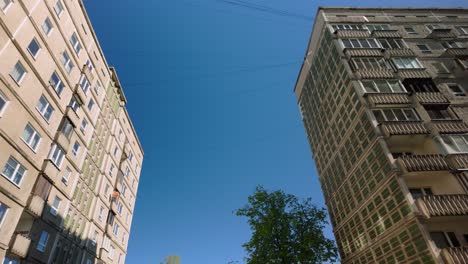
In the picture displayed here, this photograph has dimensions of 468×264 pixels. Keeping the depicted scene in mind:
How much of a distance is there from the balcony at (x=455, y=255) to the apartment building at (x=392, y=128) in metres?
0.07

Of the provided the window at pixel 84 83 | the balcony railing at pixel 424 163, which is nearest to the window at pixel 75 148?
the window at pixel 84 83

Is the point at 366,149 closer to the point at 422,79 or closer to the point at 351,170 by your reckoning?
the point at 351,170

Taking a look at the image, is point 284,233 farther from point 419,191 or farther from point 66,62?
point 66,62

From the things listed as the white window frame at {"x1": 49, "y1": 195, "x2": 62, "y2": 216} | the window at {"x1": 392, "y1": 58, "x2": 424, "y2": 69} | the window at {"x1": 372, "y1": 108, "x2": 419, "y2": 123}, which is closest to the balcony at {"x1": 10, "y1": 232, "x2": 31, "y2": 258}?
the white window frame at {"x1": 49, "y1": 195, "x2": 62, "y2": 216}

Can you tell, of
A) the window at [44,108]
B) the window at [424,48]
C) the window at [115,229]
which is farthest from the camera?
the window at [115,229]

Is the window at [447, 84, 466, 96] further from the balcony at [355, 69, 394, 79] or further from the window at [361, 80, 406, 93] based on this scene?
the balcony at [355, 69, 394, 79]

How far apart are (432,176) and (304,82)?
935 inches

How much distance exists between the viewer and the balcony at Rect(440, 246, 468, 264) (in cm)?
1705

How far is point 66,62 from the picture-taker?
26.5 metres

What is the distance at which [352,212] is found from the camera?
27.5 meters

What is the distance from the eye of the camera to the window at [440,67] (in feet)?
99.1

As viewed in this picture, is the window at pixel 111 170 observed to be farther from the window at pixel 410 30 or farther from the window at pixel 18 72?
the window at pixel 410 30

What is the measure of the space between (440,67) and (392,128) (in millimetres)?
13223

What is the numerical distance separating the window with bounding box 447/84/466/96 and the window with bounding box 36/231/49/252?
39.1 metres
